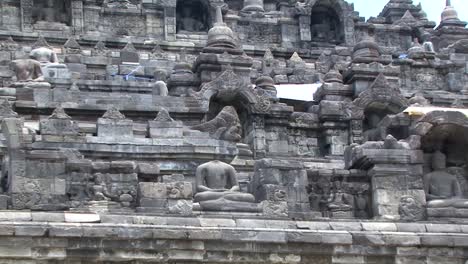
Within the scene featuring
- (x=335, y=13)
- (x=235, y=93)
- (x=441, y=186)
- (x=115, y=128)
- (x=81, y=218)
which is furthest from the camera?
(x=335, y=13)

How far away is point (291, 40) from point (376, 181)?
2453 centimetres

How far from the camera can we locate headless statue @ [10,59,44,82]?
35.2 m

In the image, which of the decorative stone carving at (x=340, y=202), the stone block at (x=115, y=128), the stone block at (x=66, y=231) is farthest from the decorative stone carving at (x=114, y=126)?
the stone block at (x=66, y=231)

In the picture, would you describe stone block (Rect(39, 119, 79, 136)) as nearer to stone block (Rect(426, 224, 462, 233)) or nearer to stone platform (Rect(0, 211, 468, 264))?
stone platform (Rect(0, 211, 468, 264))

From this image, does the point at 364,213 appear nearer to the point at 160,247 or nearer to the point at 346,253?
the point at 346,253

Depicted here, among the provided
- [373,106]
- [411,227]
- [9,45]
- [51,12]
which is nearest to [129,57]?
[9,45]

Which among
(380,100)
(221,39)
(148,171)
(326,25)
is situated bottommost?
(148,171)

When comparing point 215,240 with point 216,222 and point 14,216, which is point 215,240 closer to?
point 216,222

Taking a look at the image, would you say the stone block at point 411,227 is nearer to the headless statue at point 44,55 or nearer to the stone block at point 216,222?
the stone block at point 216,222

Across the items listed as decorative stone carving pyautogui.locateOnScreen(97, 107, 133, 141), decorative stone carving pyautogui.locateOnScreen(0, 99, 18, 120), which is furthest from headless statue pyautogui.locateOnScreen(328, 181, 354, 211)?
decorative stone carving pyautogui.locateOnScreen(0, 99, 18, 120)

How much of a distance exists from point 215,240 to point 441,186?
221 inches

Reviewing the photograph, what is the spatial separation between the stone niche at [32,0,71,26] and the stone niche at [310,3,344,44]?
1025 cm

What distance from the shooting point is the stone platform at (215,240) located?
21625mm

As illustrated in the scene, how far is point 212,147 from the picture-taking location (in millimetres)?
28703
